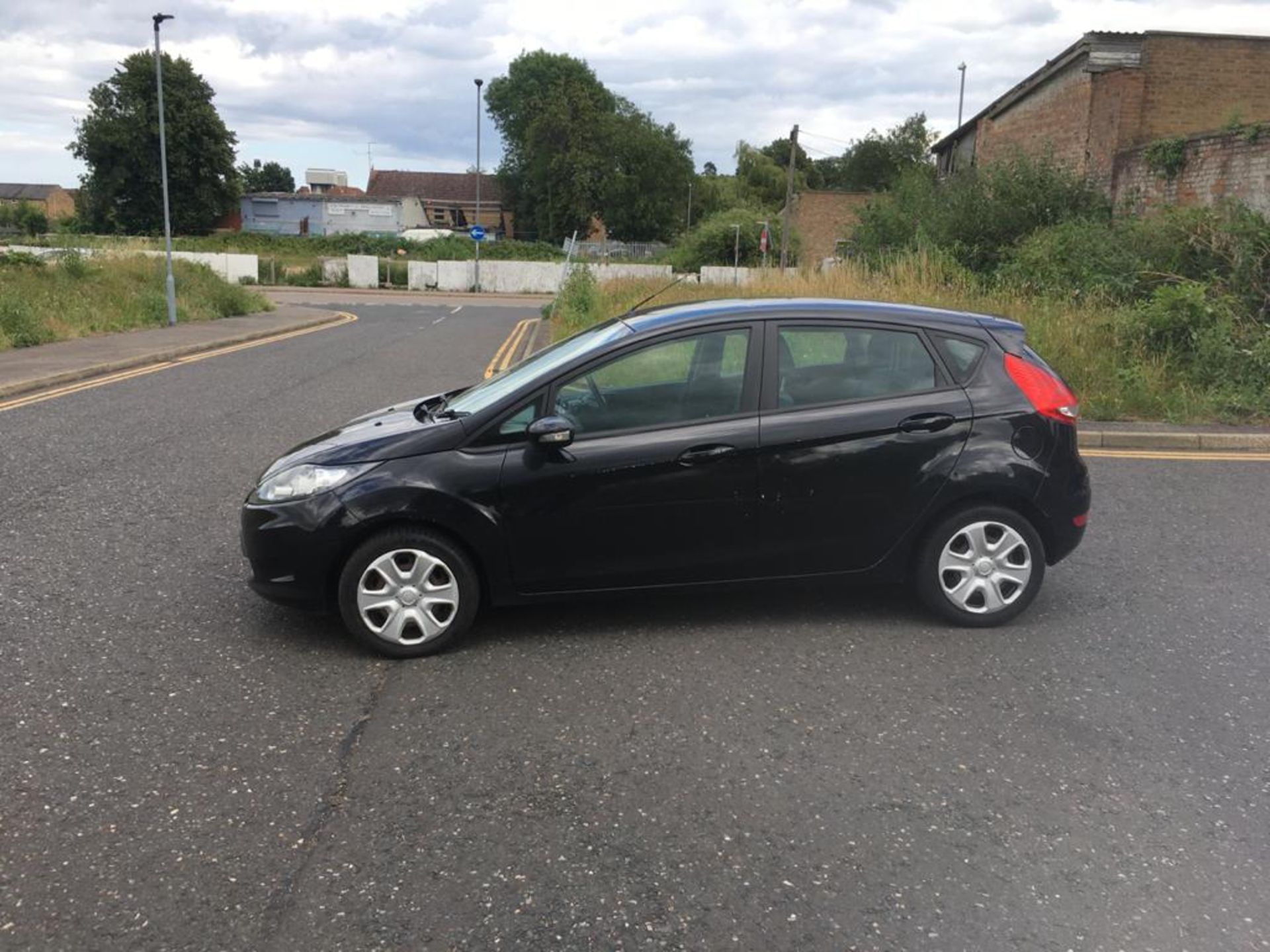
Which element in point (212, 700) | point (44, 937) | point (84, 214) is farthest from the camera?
point (84, 214)

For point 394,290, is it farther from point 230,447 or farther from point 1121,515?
point 1121,515

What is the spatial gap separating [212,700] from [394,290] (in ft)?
168

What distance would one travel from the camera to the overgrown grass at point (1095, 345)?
1123 centimetres

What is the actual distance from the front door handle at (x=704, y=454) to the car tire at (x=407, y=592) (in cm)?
109

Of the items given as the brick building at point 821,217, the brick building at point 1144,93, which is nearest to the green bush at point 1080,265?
the brick building at point 1144,93

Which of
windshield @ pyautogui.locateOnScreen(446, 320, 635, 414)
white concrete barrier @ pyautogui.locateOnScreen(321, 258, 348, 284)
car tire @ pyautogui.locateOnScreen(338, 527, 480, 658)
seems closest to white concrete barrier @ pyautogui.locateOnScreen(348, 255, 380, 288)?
white concrete barrier @ pyautogui.locateOnScreen(321, 258, 348, 284)

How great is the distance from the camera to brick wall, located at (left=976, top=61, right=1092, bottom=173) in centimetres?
2450

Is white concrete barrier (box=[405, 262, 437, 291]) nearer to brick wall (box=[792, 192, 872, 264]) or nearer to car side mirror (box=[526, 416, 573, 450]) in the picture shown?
brick wall (box=[792, 192, 872, 264])

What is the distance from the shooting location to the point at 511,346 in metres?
21.0

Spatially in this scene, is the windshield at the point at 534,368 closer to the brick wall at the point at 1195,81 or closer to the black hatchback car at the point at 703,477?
the black hatchback car at the point at 703,477

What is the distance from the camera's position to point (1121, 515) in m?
7.42

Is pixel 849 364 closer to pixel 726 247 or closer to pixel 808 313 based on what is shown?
pixel 808 313

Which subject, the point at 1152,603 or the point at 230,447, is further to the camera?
the point at 230,447

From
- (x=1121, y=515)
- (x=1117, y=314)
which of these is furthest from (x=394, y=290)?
(x=1121, y=515)
